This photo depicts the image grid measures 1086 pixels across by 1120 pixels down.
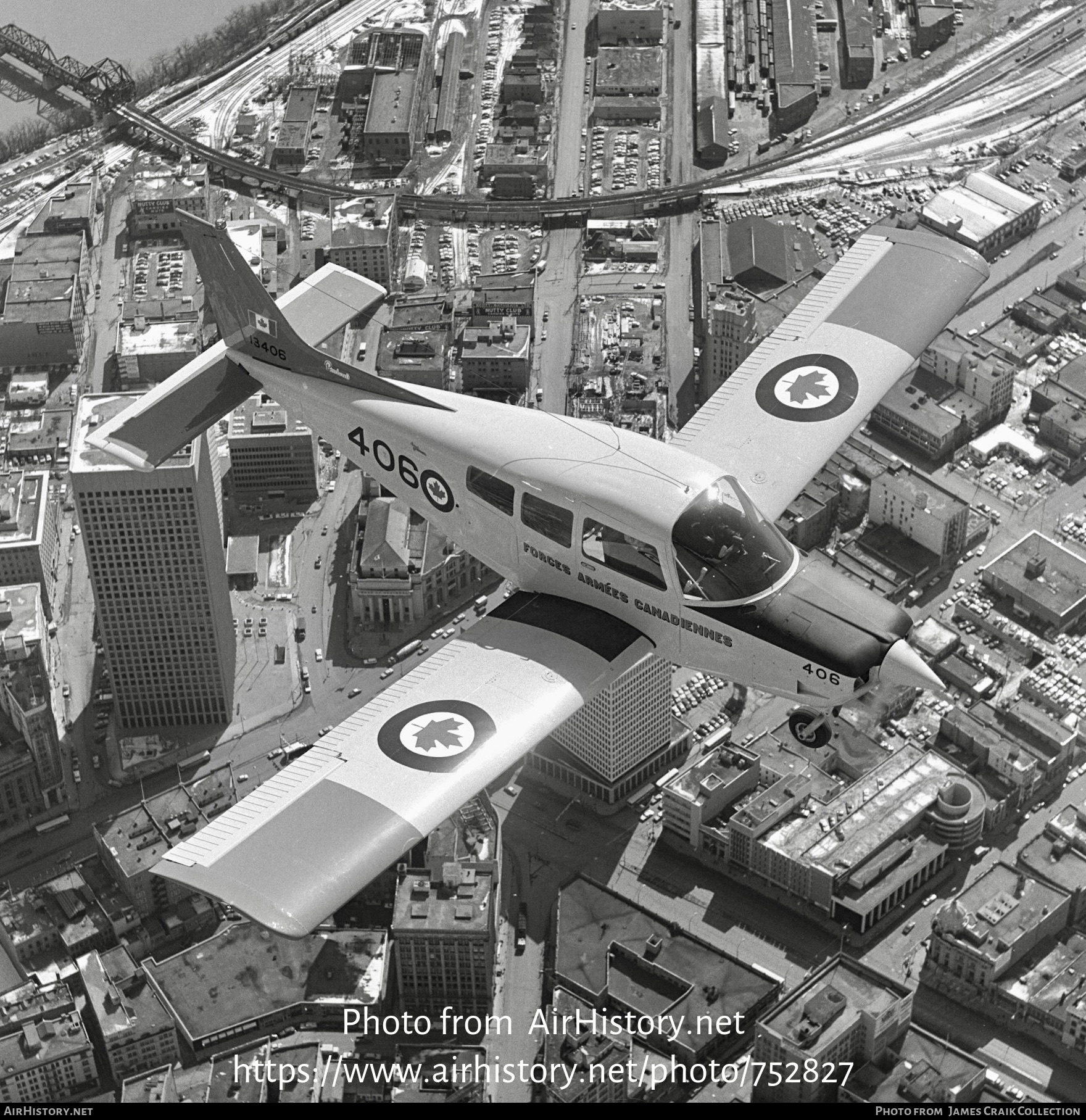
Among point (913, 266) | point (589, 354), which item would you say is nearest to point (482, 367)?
point (589, 354)

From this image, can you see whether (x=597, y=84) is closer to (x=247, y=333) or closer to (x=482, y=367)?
(x=482, y=367)

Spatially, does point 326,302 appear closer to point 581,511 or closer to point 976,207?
point 581,511

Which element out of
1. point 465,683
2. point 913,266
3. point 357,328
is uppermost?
point 913,266

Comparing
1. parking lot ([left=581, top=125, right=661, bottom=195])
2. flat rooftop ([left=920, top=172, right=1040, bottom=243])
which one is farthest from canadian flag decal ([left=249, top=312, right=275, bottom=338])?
parking lot ([left=581, top=125, right=661, bottom=195])

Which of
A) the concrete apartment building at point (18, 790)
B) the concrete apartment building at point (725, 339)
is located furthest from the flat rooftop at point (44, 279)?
the concrete apartment building at point (725, 339)

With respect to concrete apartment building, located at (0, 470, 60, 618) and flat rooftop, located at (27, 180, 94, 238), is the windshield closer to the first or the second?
concrete apartment building, located at (0, 470, 60, 618)

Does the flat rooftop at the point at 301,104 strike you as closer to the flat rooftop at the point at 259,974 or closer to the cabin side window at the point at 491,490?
the flat rooftop at the point at 259,974

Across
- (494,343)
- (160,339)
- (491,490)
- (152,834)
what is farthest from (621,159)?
(491,490)

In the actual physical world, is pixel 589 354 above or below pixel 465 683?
below
